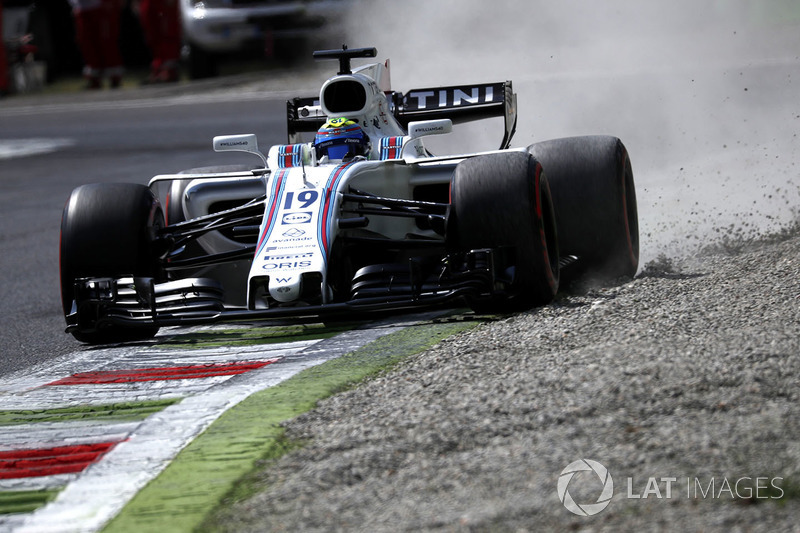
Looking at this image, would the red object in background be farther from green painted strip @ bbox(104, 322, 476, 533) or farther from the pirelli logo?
green painted strip @ bbox(104, 322, 476, 533)

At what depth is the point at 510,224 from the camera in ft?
22.1

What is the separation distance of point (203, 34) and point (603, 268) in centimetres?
1627

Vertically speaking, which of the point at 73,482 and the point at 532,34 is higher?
the point at 532,34

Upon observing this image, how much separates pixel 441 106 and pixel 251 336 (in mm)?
3011

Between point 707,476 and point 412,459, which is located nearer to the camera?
point 707,476

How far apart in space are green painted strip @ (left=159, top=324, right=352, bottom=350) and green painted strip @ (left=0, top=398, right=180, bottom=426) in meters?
1.41

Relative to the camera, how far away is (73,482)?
174 inches

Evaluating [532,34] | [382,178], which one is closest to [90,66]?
[532,34]

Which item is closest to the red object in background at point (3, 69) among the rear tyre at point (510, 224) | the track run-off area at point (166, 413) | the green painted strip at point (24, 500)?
the track run-off area at point (166, 413)

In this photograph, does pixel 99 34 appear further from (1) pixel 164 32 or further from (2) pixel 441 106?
(2) pixel 441 106

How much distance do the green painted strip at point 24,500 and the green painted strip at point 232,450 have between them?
1.20ft

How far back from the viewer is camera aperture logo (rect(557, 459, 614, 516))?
355cm

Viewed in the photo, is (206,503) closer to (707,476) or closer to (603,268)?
(707,476)

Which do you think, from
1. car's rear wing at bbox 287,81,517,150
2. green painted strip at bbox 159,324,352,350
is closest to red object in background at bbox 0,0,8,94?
car's rear wing at bbox 287,81,517,150
